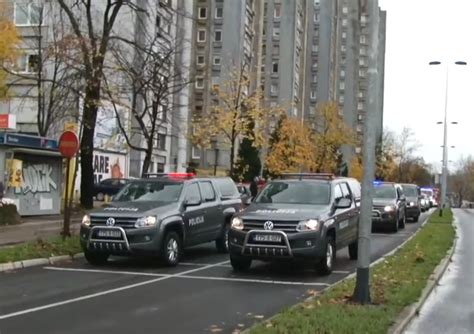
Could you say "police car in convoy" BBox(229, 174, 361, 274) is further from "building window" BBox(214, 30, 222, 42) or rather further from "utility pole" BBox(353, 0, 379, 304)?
"building window" BBox(214, 30, 222, 42)

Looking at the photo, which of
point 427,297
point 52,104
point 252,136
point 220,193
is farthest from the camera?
point 252,136

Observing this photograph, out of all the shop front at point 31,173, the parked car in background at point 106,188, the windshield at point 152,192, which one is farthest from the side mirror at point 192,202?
the parked car in background at point 106,188

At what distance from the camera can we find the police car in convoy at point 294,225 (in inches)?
480

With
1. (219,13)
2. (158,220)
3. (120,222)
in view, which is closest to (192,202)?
(158,220)

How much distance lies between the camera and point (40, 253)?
14.1m

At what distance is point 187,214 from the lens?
14.3 m

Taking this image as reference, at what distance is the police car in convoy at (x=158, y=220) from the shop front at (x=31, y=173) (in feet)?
25.3

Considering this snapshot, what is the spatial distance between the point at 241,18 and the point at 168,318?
2723 inches

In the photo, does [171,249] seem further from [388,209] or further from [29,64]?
[29,64]

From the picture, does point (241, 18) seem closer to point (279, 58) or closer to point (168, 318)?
point (279, 58)

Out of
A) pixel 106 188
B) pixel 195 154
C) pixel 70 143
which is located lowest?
pixel 106 188

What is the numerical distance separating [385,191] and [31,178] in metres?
13.7

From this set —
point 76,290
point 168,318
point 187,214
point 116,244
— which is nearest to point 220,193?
point 187,214

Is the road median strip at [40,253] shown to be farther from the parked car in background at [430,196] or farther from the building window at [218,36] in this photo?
the building window at [218,36]
